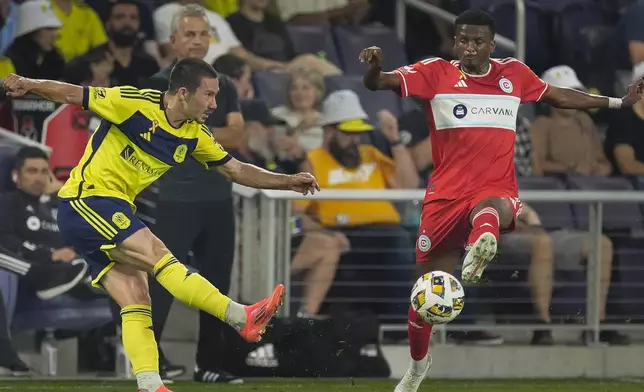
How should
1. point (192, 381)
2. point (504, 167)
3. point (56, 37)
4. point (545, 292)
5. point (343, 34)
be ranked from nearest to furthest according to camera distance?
point (504, 167) → point (192, 381) → point (545, 292) → point (56, 37) → point (343, 34)

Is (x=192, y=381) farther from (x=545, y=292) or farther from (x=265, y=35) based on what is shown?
(x=265, y=35)

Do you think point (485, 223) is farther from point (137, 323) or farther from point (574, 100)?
point (137, 323)

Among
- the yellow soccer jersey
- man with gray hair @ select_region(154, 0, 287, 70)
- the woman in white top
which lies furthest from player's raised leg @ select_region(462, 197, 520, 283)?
man with gray hair @ select_region(154, 0, 287, 70)

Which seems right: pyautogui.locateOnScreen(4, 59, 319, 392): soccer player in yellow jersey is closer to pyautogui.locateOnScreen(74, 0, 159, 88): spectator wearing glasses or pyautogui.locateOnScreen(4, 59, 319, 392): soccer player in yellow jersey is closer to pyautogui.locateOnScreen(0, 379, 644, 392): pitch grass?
pyautogui.locateOnScreen(0, 379, 644, 392): pitch grass

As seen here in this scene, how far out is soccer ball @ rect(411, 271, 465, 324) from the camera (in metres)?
10.3

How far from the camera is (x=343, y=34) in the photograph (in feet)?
54.1

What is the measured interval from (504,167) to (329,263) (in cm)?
289

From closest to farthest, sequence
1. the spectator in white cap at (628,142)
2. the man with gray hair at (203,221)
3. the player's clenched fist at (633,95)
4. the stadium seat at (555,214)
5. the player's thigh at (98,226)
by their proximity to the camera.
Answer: the player's thigh at (98,226) → the player's clenched fist at (633,95) → the man with gray hair at (203,221) → the stadium seat at (555,214) → the spectator in white cap at (628,142)

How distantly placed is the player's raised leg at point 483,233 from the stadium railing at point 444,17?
5.85 metres

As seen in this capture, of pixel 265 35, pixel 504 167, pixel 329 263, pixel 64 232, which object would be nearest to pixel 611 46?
pixel 265 35

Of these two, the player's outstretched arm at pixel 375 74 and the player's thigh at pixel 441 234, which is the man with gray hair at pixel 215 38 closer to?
the player's outstretched arm at pixel 375 74

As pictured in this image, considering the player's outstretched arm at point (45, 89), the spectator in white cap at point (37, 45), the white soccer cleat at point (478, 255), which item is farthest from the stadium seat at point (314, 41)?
the player's outstretched arm at point (45, 89)

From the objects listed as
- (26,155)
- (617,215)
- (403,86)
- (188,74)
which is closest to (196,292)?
(188,74)

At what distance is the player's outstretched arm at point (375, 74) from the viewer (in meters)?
10.1
